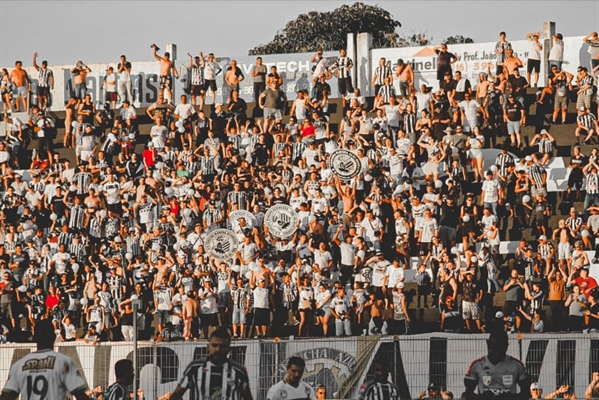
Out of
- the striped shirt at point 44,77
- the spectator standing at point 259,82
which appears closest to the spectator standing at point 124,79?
the striped shirt at point 44,77

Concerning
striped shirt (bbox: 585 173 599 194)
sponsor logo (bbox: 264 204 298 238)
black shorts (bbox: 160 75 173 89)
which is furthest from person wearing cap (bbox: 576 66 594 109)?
black shorts (bbox: 160 75 173 89)

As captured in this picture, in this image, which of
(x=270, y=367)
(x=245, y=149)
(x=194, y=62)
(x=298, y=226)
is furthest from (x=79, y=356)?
(x=194, y=62)

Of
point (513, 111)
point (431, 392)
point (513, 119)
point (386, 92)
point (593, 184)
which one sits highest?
point (386, 92)

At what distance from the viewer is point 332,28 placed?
72.1m

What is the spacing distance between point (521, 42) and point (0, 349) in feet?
59.6

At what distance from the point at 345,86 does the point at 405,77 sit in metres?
1.71

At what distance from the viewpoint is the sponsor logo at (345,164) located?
29438mm

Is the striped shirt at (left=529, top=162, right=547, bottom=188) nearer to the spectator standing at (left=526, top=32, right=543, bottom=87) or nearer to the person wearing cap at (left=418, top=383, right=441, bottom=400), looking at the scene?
the spectator standing at (left=526, top=32, right=543, bottom=87)

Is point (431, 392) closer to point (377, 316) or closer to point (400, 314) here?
point (377, 316)

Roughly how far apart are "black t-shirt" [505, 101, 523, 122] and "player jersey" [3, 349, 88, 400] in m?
19.5

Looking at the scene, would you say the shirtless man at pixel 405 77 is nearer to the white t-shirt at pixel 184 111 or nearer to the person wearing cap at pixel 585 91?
the person wearing cap at pixel 585 91

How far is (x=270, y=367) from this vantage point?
1984 cm

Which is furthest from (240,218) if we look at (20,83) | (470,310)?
(20,83)

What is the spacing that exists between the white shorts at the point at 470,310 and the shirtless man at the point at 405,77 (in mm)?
8375
